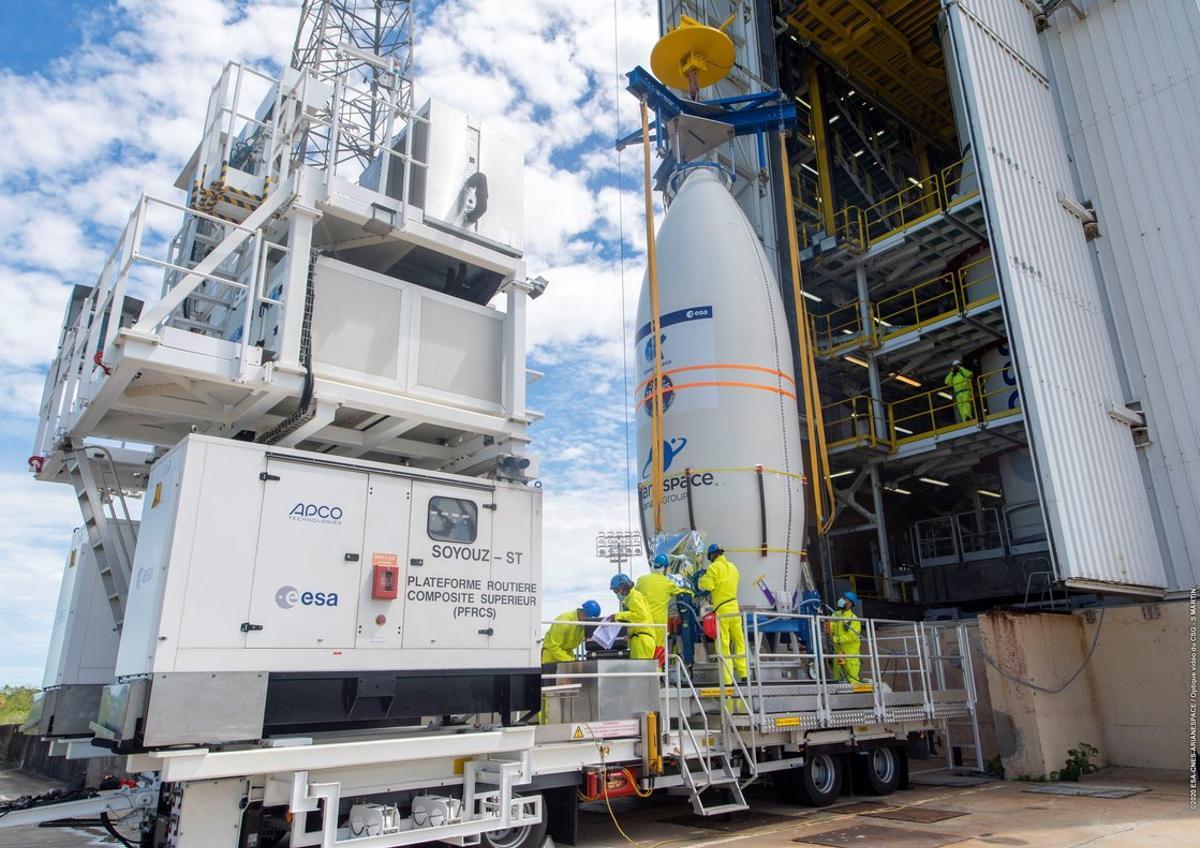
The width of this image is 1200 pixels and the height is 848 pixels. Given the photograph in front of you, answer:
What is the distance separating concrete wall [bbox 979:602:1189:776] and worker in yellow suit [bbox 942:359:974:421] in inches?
193

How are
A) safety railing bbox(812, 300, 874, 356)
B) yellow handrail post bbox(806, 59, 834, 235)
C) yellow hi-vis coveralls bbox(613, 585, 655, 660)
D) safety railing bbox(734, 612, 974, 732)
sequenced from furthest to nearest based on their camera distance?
1. yellow handrail post bbox(806, 59, 834, 235)
2. safety railing bbox(812, 300, 874, 356)
3. safety railing bbox(734, 612, 974, 732)
4. yellow hi-vis coveralls bbox(613, 585, 655, 660)

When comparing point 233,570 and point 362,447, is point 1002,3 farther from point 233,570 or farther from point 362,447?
point 233,570

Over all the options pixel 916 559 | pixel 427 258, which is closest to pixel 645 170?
pixel 427 258

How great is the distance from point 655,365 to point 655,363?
35 mm

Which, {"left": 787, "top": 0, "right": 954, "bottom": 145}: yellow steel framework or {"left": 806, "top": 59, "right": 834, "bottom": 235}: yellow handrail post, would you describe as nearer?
{"left": 787, "top": 0, "right": 954, "bottom": 145}: yellow steel framework

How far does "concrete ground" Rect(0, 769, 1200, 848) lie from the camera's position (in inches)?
303

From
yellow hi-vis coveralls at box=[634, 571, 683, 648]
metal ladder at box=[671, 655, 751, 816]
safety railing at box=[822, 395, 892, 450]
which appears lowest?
metal ladder at box=[671, 655, 751, 816]

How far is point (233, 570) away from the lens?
587cm

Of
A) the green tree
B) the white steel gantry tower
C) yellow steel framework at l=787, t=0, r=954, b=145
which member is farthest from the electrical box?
the green tree

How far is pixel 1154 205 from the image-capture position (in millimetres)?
14617

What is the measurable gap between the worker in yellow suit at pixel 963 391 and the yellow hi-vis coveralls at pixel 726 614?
980 centimetres

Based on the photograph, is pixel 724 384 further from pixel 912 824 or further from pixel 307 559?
pixel 307 559

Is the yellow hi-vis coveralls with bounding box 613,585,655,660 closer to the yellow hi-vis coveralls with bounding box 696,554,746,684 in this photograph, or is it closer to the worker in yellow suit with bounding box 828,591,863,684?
the yellow hi-vis coveralls with bounding box 696,554,746,684

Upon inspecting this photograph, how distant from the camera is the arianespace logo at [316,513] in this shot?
→ 6238 millimetres
